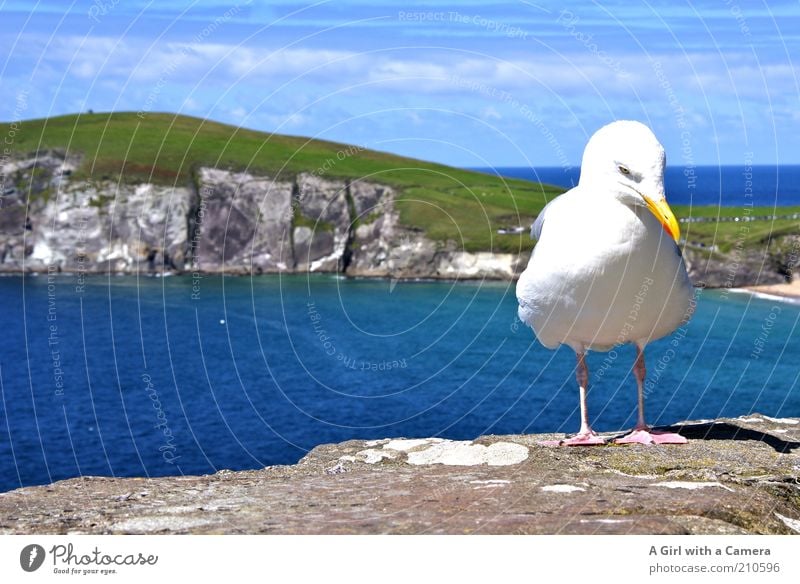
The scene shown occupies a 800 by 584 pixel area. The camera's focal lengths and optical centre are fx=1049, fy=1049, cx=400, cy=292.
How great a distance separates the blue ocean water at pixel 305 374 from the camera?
74.6 m

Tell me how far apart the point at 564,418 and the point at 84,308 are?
8933cm

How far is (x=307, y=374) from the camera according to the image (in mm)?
102438

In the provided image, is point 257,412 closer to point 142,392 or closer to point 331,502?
point 142,392

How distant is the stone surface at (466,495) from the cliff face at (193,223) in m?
158

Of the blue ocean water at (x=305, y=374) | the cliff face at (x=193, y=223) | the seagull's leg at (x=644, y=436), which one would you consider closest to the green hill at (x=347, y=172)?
the cliff face at (x=193, y=223)

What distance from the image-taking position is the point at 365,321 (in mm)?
126312

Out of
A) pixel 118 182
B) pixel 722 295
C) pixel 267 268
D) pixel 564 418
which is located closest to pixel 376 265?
pixel 267 268

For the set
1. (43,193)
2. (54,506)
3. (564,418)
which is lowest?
(564,418)

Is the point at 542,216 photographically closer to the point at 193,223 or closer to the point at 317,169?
the point at 317,169

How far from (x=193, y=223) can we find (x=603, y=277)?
170 meters

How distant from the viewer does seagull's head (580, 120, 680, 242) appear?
13.5 meters
